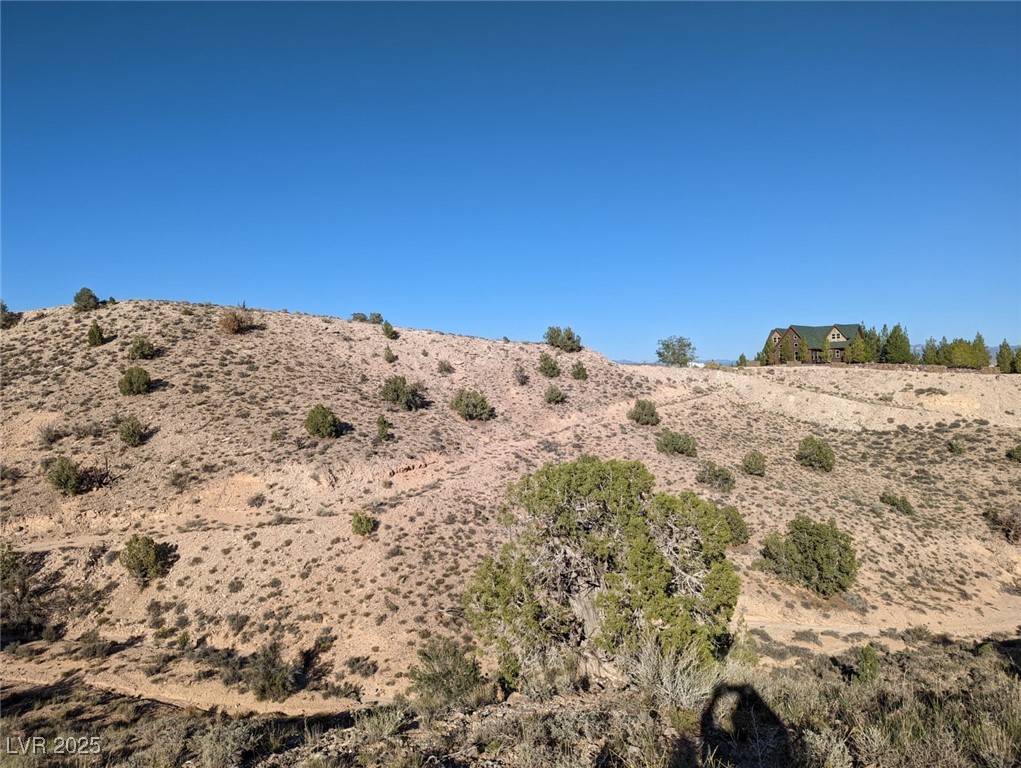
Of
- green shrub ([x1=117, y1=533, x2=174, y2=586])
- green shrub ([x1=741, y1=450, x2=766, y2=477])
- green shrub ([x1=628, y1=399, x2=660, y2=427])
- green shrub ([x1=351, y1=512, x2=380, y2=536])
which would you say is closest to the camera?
green shrub ([x1=117, y1=533, x2=174, y2=586])

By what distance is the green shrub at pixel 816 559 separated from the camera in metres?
25.2

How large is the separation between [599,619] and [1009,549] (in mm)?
33113

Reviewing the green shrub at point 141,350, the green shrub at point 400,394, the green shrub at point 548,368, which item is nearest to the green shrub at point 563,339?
the green shrub at point 548,368

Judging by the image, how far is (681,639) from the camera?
12.8m

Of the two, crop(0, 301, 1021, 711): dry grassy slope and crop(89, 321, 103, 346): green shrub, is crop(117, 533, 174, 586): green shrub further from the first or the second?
crop(89, 321, 103, 346): green shrub

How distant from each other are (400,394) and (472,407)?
6.42 meters

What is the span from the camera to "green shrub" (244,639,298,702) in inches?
629

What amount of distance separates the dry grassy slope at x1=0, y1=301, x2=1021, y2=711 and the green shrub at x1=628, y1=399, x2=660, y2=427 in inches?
72.3

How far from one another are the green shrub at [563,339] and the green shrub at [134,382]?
41163 millimetres

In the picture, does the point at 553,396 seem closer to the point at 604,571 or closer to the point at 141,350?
the point at 604,571

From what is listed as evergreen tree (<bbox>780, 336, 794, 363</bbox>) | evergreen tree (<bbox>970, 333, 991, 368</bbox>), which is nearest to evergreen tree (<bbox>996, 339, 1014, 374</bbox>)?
evergreen tree (<bbox>970, 333, 991, 368</bbox>)

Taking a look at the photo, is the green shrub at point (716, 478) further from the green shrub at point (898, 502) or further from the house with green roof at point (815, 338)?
the house with green roof at point (815, 338)

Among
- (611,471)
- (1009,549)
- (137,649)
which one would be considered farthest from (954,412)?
(137,649)

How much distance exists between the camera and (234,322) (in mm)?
44562
